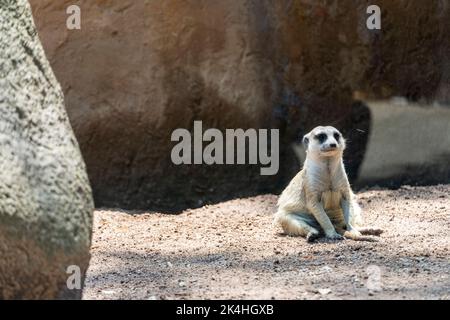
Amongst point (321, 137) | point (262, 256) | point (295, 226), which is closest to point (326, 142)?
point (321, 137)

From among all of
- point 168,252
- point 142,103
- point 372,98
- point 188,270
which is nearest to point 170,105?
point 142,103

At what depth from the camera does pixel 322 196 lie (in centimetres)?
620

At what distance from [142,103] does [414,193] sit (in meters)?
2.57

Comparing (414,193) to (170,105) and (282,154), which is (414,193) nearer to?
(282,154)

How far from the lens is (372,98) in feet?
25.7

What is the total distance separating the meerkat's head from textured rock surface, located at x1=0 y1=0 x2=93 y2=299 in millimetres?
2623

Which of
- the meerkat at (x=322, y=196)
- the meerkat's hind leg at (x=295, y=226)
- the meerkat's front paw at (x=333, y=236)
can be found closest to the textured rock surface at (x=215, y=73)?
the meerkat at (x=322, y=196)

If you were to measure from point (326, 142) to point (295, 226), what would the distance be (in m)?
0.64

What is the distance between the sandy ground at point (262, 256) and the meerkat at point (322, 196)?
7.5 inches

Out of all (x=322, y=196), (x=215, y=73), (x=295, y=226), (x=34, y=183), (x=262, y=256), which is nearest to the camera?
(x=34, y=183)

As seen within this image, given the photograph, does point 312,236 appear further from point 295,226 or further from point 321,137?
point 321,137

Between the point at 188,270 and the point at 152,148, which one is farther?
the point at 152,148

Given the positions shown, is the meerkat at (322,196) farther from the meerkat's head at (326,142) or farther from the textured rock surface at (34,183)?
the textured rock surface at (34,183)

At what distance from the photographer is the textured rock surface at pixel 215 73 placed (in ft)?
25.1
